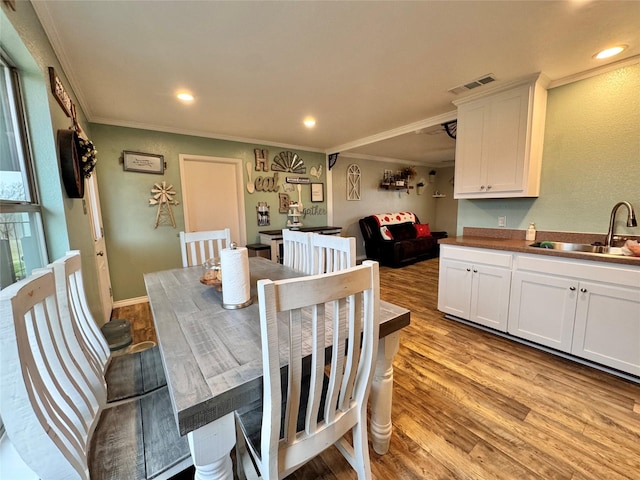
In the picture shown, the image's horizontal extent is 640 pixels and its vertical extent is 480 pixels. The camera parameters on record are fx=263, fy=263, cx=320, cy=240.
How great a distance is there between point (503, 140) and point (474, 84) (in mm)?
578

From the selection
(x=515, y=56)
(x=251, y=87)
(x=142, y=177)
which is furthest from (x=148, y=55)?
(x=515, y=56)

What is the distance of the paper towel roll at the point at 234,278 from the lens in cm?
125

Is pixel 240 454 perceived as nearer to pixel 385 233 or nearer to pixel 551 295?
pixel 551 295

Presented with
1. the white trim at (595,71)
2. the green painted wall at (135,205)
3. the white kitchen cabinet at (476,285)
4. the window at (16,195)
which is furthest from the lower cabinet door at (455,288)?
Answer: the green painted wall at (135,205)

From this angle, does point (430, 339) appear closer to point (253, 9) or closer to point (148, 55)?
point (253, 9)

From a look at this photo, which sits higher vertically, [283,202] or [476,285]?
[283,202]

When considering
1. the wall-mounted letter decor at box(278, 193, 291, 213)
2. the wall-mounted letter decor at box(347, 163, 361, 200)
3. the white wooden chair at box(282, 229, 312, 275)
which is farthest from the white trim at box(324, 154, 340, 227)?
the white wooden chair at box(282, 229, 312, 275)

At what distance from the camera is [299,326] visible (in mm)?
737

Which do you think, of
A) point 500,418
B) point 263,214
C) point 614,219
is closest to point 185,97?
point 263,214

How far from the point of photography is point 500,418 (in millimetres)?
1521

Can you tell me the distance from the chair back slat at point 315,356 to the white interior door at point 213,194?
11.1ft

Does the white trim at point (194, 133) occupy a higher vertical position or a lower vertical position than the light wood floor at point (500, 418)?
higher

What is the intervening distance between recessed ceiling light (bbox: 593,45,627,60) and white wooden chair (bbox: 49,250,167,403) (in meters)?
3.45

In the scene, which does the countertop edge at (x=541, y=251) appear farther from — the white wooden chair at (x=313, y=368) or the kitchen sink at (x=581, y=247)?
the white wooden chair at (x=313, y=368)
